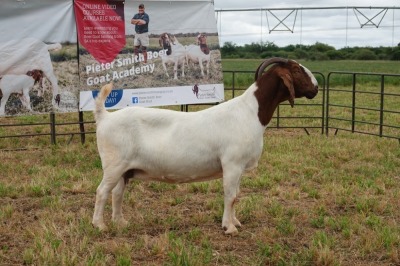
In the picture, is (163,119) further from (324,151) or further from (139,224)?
(324,151)

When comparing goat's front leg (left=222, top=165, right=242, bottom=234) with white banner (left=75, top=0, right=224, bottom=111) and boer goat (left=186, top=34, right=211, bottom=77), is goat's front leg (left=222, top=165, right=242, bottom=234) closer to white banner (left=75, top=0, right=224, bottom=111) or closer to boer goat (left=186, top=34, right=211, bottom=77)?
white banner (left=75, top=0, right=224, bottom=111)

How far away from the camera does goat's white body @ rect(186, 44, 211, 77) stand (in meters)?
11.3

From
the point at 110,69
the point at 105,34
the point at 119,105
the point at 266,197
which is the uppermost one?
the point at 105,34

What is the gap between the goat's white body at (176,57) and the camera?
11086mm

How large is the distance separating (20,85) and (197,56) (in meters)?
3.71

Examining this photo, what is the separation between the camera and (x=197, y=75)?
11.5 metres

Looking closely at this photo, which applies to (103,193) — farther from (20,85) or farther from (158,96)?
(158,96)

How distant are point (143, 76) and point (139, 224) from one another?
17.6ft

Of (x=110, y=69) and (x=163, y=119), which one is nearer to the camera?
(x=163, y=119)

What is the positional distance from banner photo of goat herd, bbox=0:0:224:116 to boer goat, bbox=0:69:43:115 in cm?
2

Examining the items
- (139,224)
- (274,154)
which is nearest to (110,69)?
(274,154)

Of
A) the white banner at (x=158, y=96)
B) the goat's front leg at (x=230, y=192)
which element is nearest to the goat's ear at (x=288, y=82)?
the goat's front leg at (x=230, y=192)

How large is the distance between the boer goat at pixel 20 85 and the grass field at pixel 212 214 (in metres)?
0.99

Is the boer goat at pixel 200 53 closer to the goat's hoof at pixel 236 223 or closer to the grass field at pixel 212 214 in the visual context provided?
the grass field at pixel 212 214
